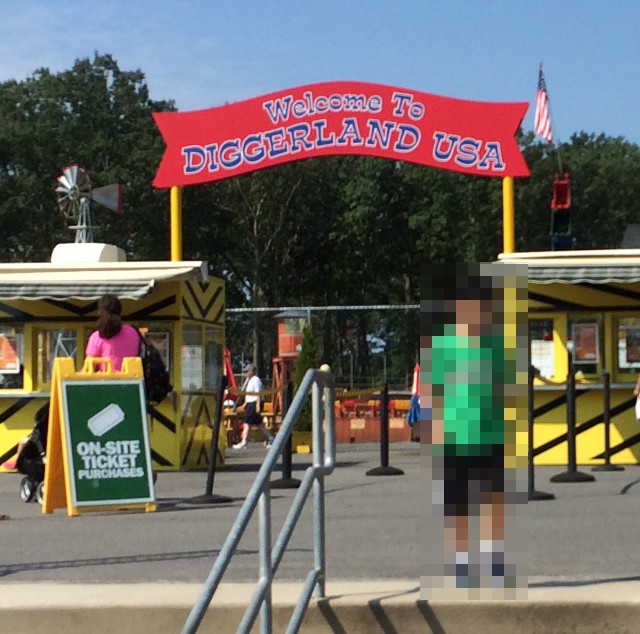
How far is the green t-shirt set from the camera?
602 centimetres

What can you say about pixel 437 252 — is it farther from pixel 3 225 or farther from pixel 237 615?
pixel 237 615

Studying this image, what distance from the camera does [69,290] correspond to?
17.3m

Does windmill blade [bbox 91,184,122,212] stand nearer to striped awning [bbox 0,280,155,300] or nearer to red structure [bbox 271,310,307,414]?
striped awning [bbox 0,280,155,300]

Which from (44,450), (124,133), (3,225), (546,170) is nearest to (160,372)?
(44,450)

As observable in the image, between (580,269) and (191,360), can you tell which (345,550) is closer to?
(580,269)

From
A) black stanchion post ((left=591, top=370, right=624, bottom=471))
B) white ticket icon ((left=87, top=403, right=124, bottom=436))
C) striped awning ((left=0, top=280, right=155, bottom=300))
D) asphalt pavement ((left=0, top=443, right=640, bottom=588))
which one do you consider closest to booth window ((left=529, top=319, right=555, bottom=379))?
black stanchion post ((left=591, top=370, right=624, bottom=471))

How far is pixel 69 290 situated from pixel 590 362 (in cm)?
666

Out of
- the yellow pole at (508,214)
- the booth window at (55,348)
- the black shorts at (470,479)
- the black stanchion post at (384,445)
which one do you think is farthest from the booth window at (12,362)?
the black shorts at (470,479)

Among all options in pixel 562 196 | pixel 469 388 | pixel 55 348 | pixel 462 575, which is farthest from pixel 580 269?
pixel 469 388

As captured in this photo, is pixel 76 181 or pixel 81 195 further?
pixel 76 181

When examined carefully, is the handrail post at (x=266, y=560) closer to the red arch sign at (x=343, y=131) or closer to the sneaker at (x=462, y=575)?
the sneaker at (x=462, y=575)

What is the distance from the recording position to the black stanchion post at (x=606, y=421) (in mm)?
16906

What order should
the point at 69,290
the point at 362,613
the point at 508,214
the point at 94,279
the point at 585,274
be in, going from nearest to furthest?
the point at 362,613 < the point at 585,274 < the point at 69,290 < the point at 94,279 < the point at 508,214

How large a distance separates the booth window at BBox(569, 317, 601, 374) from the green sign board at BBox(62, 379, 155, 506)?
25.1ft
